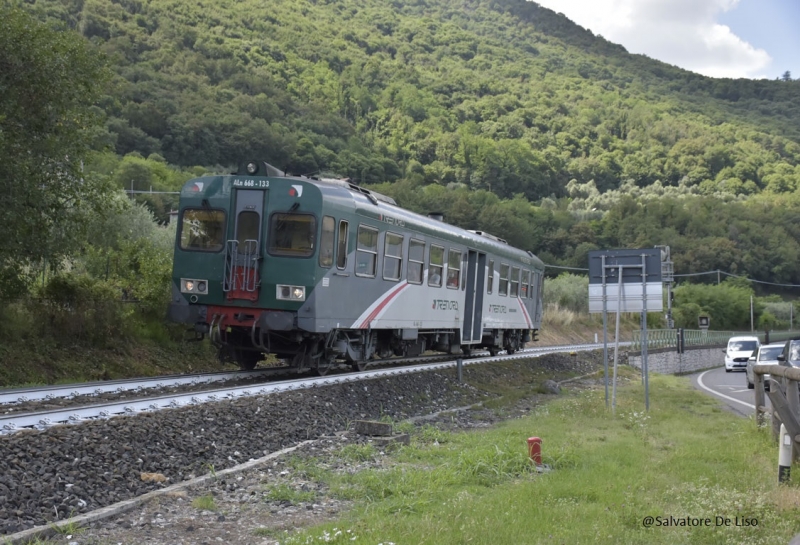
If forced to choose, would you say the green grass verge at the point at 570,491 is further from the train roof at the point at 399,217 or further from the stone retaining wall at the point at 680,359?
the stone retaining wall at the point at 680,359

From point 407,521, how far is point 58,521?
2.50 metres

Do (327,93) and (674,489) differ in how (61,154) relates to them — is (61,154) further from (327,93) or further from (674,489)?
(327,93)

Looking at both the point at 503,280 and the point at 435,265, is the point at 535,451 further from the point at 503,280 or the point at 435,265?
the point at 503,280

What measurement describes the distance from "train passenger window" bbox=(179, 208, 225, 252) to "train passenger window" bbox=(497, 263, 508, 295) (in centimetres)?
1046

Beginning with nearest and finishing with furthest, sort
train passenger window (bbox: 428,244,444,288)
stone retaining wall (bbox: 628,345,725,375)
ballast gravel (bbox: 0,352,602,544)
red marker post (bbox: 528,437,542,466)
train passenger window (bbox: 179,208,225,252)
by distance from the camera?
ballast gravel (bbox: 0,352,602,544) < red marker post (bbox: 528,437,542,466) < train passenger window (bbox: 179,208,225,252) < train passenger window (bbox: 428,244,444,288) < stone retaining wall (bbox: 628,345,725,375)

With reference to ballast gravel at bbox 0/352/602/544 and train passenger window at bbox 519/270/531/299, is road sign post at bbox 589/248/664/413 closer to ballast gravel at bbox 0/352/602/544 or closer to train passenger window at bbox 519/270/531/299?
ballast gravel at bbox 0/352/602/544

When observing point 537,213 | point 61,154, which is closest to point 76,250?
point 61,154

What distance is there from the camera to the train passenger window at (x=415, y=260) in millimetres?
17500

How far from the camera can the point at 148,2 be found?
117688 mm

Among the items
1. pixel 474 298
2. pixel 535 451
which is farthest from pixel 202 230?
pixel 474 298

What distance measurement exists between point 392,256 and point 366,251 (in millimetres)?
1163

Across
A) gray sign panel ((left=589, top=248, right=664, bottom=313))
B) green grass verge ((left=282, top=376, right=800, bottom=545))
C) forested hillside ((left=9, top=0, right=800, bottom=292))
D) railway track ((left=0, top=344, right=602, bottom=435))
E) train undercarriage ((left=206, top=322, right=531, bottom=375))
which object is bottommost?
green grass verge ((left=282, top=376, right=800, bottom=545))

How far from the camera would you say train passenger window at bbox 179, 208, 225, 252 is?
48.3 feet

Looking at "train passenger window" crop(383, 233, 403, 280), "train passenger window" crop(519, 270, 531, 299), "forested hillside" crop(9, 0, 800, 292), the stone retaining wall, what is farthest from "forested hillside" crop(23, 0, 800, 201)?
"train passenger window" crop(383, 233, 403, 280)
